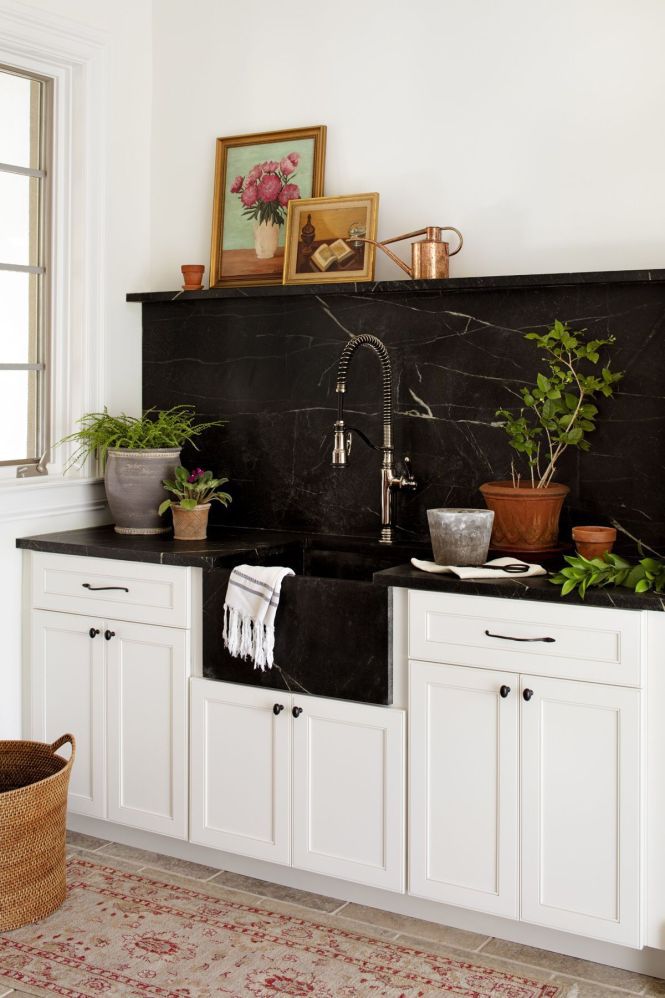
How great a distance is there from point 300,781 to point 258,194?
74.1 inches

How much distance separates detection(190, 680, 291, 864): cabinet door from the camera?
9.37 feet

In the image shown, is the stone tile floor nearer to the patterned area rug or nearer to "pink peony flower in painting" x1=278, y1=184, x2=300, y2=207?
the patterned area rug

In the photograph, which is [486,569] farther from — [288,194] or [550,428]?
[288,194]

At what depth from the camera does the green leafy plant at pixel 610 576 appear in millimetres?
2434

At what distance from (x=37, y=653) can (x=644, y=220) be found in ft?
7.17

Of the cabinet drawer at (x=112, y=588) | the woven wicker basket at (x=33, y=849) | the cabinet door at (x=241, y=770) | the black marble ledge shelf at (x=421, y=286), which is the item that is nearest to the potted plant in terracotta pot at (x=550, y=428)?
the black marble ledge shelf at (x=421, y=286)

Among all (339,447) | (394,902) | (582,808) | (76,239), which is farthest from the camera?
Answer: (76,239)

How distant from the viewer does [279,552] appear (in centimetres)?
321

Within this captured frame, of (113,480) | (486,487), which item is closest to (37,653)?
(113,480)

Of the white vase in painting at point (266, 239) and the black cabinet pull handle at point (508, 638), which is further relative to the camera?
the white vase in painting at point (266, 239)

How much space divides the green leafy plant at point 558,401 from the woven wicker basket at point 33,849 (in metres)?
1.49

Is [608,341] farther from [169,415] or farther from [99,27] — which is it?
[99,27]

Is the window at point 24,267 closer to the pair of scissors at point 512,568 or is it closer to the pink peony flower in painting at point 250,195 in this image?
the pink peony flower in painting at point 250,195

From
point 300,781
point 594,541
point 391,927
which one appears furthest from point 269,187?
point 391,927
